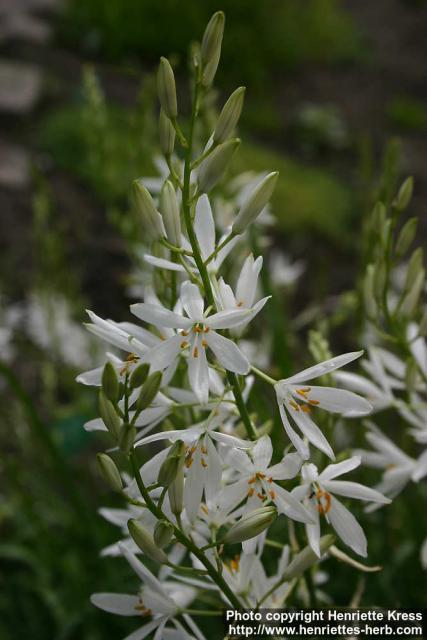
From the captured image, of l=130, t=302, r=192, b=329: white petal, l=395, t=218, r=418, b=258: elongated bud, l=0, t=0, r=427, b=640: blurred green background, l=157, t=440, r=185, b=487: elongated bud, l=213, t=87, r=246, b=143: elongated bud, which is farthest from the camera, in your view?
l=0, t=0, r=427, b=640: blurred green background

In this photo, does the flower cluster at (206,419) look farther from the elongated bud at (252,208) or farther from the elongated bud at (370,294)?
the elongated bud at (370,294)

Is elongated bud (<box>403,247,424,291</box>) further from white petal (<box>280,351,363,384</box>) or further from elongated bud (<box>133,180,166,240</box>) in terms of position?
elongated bud (<box>133,180,166,240</box>)

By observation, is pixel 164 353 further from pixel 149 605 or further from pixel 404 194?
pixel 404 194

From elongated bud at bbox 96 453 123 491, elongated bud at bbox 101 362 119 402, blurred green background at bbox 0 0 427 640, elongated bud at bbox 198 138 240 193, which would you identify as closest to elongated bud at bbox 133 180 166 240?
elongated bud at bbox 198 138 240 193

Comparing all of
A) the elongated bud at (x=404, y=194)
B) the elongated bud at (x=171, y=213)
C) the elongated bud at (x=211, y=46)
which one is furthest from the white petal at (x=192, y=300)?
the elongated bud at (x=404, y=194)

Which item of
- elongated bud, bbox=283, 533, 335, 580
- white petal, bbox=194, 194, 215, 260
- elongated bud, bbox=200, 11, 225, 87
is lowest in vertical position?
elongated bud, bbox=283, 533, 335, 580

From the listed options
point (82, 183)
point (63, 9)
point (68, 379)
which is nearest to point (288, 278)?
point (68, 379)
